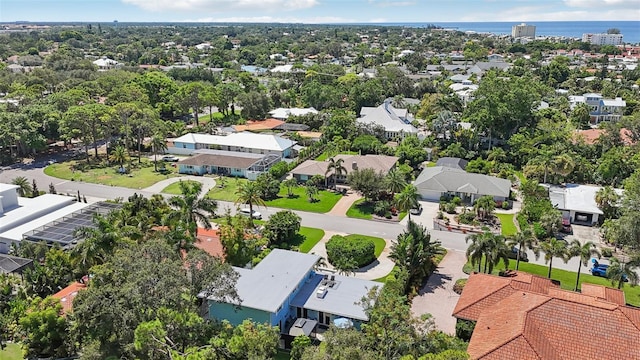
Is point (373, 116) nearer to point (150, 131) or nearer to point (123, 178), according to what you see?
point (150, 131)

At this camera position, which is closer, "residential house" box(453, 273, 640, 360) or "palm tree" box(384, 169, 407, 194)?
"residential house" box(453, 273, 640, 360)

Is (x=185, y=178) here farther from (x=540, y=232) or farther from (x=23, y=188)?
(x=540, y=232)

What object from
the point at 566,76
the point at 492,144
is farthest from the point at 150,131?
the point at 566,76

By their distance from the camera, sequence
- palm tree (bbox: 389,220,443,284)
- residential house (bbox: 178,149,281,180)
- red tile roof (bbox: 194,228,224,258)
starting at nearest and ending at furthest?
1. palm tree (bbox: 389,220,443,284)
2. red tile roof (bbox: 194,228,224,258)
3. residential house (bbox: 178,149,281,180)

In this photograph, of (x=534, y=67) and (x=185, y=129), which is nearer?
(x=185, y=129)

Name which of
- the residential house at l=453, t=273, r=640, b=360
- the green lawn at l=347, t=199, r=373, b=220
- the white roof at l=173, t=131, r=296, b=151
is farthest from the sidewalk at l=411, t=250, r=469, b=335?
the white roof at l=173, t=131, r=296, b=151

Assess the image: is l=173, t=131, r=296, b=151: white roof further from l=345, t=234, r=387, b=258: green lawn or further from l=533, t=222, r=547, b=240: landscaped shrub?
l=533, t=222, r=547, b=240: landscaped shrub
